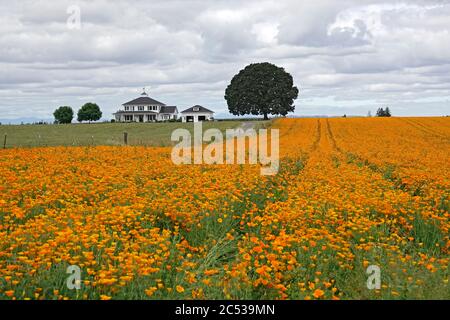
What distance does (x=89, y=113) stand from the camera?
410 feet

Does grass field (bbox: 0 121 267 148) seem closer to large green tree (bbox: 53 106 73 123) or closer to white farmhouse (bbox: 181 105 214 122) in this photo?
white farmhouse (bbox: 181 105 214 122)

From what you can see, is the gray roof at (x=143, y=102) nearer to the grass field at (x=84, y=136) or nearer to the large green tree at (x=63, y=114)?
the large green tree at (x=63, y=114)

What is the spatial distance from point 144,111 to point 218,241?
116 metres

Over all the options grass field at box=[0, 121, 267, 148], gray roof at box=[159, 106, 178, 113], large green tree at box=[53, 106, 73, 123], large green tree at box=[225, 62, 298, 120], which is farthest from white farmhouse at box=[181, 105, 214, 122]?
grass field at box=[0, 121, 267, 148]

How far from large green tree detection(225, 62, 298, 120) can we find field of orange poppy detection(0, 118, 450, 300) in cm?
7290

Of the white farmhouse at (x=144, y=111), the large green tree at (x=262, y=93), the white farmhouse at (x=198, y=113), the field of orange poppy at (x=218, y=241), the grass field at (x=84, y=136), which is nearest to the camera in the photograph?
the field of orange poppy at (x=218, y=241)

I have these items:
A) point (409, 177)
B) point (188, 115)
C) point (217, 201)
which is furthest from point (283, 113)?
point (217, 201)

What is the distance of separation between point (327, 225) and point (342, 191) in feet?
10.2

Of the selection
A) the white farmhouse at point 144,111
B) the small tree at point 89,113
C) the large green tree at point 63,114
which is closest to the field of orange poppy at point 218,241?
the white farmhouse at point 144,111

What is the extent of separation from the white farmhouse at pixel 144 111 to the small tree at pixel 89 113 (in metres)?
5.83

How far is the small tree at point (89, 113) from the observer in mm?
124938

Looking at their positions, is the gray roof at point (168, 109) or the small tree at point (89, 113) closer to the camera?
the small tree at point (89, 113)

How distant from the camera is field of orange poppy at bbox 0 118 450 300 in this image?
5875mm

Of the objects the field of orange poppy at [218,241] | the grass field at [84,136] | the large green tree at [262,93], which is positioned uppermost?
the large green tree at [262,93]
